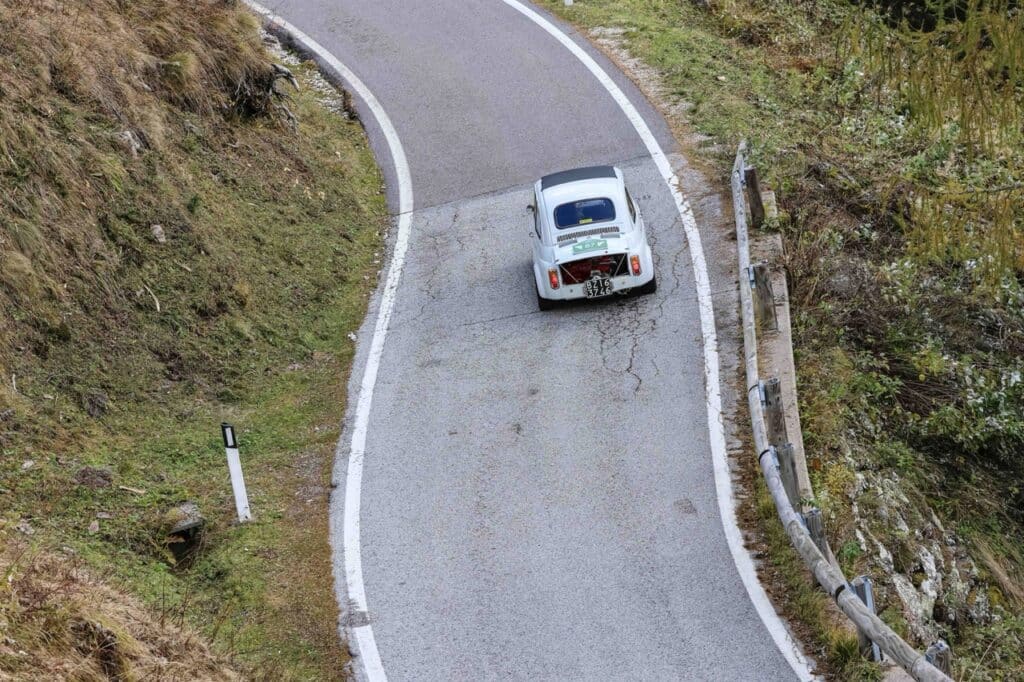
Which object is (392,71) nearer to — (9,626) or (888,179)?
(888,179)

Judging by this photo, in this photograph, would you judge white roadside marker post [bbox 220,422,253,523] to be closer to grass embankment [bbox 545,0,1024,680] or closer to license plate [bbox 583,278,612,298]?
grass embankment [bbox 545,0,1024,680]

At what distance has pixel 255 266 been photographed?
50.7ft

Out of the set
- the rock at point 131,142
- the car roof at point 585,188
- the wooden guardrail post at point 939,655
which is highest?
the rock at point 131,142

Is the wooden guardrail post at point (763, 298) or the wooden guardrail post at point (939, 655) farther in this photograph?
the wooden guardrail post at point (763, 298)

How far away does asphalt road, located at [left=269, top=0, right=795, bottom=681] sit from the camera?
30.3ft

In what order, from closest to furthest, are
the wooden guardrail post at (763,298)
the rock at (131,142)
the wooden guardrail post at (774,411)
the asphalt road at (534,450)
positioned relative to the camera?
1. the asphalt road at (534,450)
2. the wooden guardrail post at (774,411)
3. the wooden guardrail post at (763,298)
4. the rock at (131,142)

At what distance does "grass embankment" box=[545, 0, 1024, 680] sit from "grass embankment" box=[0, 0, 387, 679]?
16.1 ft

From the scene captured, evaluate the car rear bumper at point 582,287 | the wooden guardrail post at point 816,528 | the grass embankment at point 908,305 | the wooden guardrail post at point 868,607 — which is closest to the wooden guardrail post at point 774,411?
the grass embankment at point 908,305

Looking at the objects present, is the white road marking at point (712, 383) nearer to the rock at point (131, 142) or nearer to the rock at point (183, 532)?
the rock at point (183, 532)

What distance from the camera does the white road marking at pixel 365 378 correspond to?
9633 mm

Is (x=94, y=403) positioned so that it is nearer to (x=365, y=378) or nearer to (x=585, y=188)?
(x=365, y=378)

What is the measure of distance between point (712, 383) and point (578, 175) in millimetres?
4325

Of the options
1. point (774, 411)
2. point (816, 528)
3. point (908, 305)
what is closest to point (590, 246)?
point (908, 305)

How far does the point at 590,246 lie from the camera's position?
578 inches
